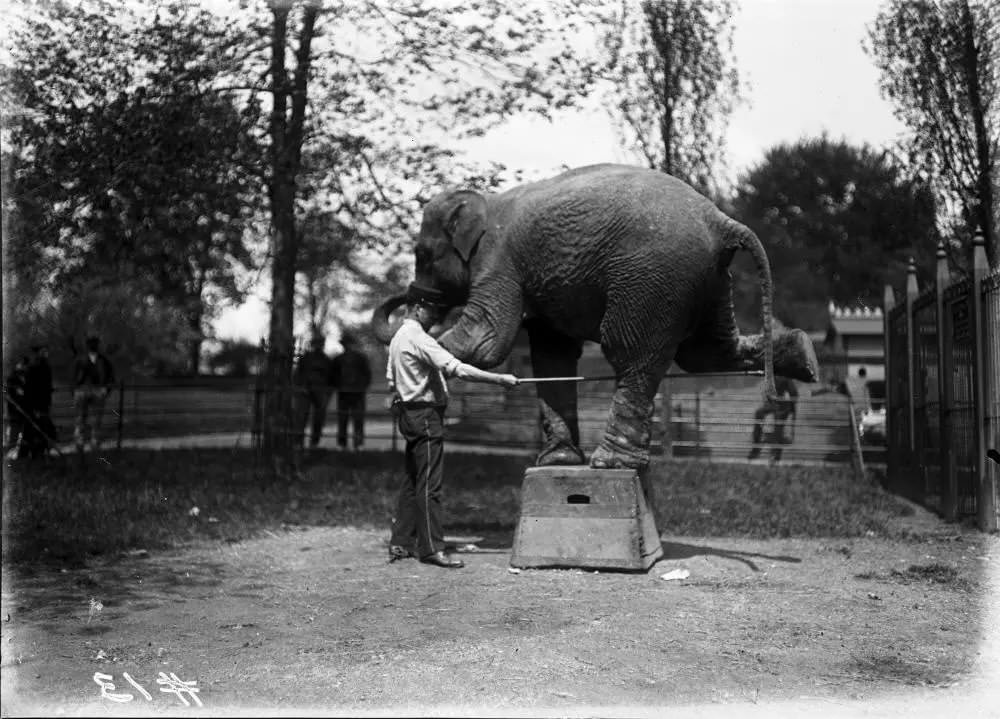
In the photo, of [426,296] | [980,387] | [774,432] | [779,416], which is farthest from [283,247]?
[774,432]

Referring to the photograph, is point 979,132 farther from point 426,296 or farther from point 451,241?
point 426,296

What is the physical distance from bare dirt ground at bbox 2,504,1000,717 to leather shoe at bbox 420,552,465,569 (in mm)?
115

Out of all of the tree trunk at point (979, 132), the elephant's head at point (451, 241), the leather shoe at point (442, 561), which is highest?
the tree trunk at point (979, 132)

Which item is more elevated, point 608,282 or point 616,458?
point 608,282

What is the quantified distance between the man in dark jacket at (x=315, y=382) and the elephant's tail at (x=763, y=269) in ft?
29.0

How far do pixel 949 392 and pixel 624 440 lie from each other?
379cm

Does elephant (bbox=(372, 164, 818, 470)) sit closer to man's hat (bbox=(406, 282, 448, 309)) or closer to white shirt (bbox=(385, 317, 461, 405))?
man's hat (bbox=(406, 282, 448, 309))

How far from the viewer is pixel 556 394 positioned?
704 centimetres

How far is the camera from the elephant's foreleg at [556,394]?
22.7 ft

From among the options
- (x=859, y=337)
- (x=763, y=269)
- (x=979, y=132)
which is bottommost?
(x=763, y=269)

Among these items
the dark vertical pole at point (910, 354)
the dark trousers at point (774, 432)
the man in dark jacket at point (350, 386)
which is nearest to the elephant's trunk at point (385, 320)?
the dark vertical pole at point (910, 354)

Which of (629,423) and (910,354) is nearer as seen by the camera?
(629,423)

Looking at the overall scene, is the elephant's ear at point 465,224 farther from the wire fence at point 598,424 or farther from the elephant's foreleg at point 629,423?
the wire fence at point 598,424

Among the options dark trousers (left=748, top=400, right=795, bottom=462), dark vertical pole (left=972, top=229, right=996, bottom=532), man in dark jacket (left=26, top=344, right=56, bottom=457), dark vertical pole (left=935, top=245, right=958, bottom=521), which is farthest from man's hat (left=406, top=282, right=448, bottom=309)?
dark trousers (left=748, top=400, right=795, bottom=462)
